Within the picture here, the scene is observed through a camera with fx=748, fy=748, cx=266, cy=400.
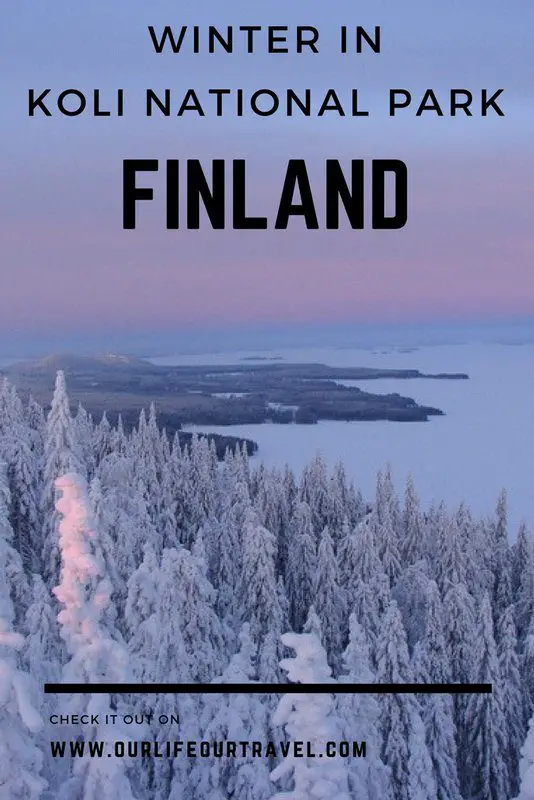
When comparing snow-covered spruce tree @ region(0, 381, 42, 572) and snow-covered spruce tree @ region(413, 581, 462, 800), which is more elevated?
snow-covered spruce tree @ region(0, 381, 42, 572)

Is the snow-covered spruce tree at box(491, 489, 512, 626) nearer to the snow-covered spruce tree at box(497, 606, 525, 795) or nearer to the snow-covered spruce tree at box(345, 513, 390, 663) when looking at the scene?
the snow-covered spruce tree at box(497, 606, 525, 795)

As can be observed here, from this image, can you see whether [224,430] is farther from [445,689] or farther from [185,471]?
[445,689]

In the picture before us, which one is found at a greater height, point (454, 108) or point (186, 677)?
point (454, 108)

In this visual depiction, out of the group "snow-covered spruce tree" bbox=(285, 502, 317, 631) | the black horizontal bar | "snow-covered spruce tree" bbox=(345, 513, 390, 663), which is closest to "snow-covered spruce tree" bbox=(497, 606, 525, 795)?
"snow-covered spruce tree" bbox=(345, 513, 390, 663)

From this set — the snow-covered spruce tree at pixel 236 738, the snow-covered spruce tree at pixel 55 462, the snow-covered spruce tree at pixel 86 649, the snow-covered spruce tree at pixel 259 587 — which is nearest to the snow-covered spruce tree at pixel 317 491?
the snow-covered spruce tree at pixel 259 587

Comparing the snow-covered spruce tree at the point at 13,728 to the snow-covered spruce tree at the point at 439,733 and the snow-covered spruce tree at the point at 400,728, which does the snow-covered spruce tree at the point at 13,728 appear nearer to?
the snow-covered spruce tree at the point at 400,728

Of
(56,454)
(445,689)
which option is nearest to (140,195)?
(445,689)

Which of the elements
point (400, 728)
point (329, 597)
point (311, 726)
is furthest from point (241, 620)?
point (311, 726)
